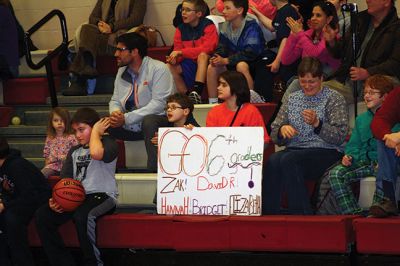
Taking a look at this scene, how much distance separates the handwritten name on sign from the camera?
741 centimetres

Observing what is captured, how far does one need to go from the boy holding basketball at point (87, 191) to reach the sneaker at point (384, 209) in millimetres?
2164

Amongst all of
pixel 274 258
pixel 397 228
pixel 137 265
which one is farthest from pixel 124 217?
pixel 397 228

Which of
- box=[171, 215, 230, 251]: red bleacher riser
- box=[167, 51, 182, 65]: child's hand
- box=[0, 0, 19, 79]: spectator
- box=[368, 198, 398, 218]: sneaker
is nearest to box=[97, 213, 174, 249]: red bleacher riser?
box=[171, 215, 230, 251]: red bleacher riser

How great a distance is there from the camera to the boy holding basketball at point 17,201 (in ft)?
25.5

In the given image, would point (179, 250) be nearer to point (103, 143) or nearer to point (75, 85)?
point (103, 143)

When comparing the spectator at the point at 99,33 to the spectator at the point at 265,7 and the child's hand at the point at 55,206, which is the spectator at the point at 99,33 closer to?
the spectator at the point at 265,7

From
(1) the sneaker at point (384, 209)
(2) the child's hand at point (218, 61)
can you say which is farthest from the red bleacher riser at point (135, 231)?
(2) the child's hand at point (218, 61)

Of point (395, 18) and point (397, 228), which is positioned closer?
point (397, 228)

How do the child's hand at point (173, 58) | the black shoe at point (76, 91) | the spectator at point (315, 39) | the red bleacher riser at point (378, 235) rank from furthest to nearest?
the black shoe at point (76, 91) < the child's hand at point (173, 58) < the spectator at point (315, 39) < the red bleacher riser at point (378, 235)

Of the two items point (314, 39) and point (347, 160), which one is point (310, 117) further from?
point (314, 39)

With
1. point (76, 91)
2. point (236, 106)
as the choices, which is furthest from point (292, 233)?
point (76, 91)

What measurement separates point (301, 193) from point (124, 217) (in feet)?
4.77

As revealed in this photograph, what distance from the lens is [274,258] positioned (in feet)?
24.1

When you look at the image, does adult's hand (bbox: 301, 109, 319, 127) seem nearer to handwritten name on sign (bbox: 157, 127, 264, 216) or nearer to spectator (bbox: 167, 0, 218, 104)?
handwritten name on sign (bbox: 157, 127, 264, 216)
